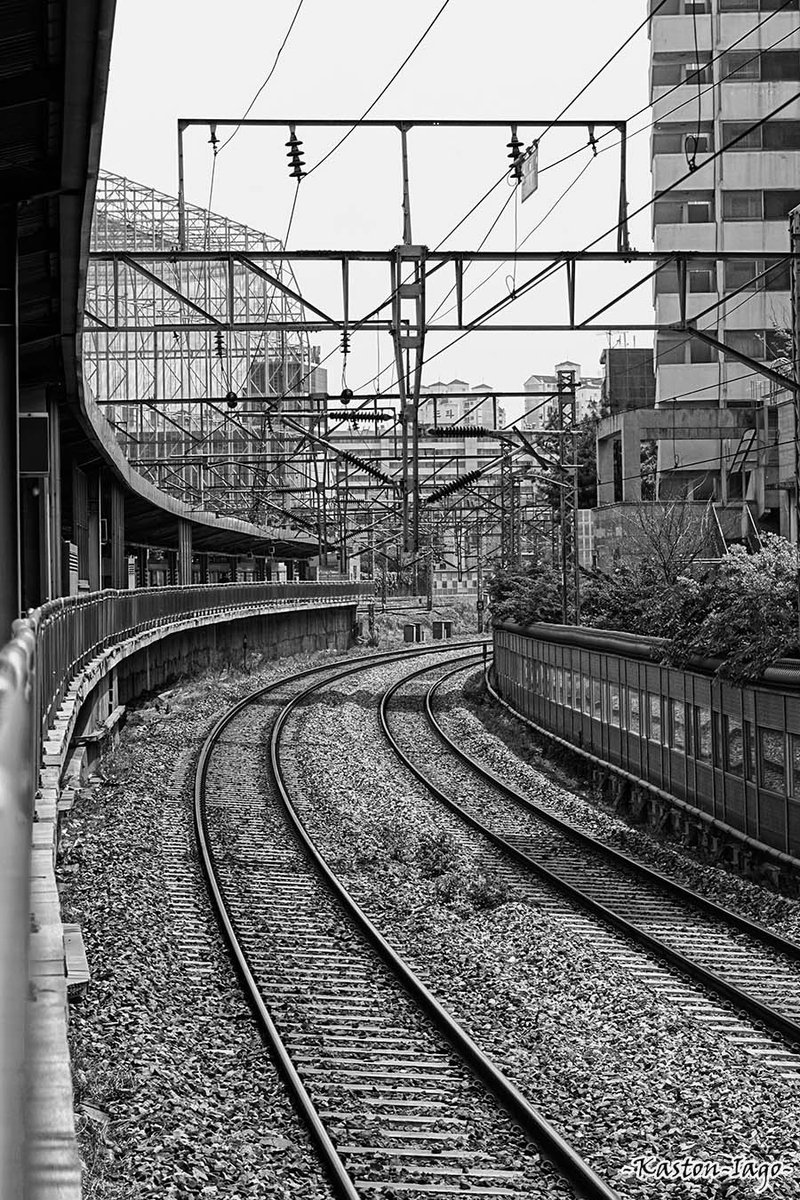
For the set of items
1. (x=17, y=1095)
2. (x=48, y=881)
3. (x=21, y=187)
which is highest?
(x=21, y=187)

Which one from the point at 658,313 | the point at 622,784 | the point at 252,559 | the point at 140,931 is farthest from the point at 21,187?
the point at 252,559

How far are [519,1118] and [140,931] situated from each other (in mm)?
5428

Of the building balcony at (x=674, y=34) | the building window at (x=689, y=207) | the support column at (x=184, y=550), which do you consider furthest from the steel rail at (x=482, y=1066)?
the building balcony at (x=674, y=34)

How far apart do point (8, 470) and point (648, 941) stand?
7.44 meters

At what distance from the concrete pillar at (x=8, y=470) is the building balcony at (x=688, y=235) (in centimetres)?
3718

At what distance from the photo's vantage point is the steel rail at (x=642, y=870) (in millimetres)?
12185

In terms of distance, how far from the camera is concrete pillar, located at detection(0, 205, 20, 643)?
496 inches

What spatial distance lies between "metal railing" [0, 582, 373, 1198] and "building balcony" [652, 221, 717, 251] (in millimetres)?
20257

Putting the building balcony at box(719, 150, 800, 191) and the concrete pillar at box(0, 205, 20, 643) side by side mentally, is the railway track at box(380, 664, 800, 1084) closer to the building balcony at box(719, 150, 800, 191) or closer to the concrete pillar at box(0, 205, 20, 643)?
the concrete pillar at box(0, 205, 20, 643)

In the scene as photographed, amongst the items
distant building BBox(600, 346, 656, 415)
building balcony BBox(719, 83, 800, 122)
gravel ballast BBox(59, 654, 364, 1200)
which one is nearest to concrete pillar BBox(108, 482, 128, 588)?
gravel ballast BBox(59, 654, 364, 1200)

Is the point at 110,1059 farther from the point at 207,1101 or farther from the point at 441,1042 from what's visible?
the point at 441,1042

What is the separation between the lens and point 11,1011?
1497 mm

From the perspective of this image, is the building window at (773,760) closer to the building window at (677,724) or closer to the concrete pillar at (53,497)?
the building window at (677,724)

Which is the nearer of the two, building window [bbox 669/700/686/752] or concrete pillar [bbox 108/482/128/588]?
building window [bbox 669/700/686/752]
